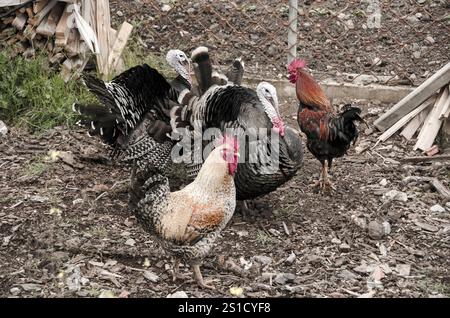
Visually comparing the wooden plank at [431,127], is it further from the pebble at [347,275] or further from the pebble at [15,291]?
the pebble at [15,291]

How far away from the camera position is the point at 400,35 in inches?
329

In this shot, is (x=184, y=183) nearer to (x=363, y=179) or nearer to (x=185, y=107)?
(x=185, y=107)

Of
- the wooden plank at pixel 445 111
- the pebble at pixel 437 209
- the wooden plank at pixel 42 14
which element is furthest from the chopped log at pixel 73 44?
the pebble at pixel 437 209

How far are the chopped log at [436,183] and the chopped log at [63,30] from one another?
355cm

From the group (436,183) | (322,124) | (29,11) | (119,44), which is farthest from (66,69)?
(436,183)

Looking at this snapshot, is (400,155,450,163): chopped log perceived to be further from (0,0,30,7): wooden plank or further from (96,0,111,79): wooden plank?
(0,0,30,7): wooden plank

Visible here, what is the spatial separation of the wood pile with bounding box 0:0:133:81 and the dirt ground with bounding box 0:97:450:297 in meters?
0.83

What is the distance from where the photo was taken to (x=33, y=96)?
22.9 ft

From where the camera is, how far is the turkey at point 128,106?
236 inches

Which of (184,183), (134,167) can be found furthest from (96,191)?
(184,183)

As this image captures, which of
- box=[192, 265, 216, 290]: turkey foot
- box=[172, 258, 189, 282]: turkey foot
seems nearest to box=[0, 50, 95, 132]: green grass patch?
box=[172, 258, 189, 282]: turkey foot

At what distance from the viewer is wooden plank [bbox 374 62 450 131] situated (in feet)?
22.1

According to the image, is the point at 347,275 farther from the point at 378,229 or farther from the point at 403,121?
the point at 403,121

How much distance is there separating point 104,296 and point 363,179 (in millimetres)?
2789
